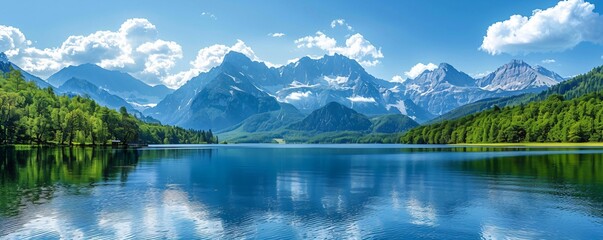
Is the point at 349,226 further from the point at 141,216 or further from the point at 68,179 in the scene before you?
the point at 68,179

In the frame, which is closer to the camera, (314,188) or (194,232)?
(194,232)

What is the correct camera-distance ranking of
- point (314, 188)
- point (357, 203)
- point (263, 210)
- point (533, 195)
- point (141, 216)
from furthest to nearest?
1. point (314, 188)
2. point (533, 195)
3. point (357, 203)
4. point (263, 210)
5. point (141, 216)

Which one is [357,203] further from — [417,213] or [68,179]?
[68,179]

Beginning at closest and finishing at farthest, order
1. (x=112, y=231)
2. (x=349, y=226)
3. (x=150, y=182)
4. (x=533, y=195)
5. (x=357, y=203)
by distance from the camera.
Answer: (x=112, y=231) < (x=349, y=226) < (x=357, y=203) < (x=533, y=195) < (x=150, y=182)

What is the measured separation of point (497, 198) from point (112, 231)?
40.5 meters

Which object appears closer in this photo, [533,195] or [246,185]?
[533,195]

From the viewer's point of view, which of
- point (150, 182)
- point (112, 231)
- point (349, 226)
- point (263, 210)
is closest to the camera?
point (112, 231)

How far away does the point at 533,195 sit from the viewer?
172ft

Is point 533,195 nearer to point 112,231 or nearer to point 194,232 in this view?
point 194,232

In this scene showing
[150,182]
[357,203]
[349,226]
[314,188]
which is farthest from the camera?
[150,182]

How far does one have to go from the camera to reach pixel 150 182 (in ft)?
226

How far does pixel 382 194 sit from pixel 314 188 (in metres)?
10.8

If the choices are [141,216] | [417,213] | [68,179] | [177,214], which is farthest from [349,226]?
[68,179]

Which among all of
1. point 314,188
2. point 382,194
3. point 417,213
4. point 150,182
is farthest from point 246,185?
point 417,213
